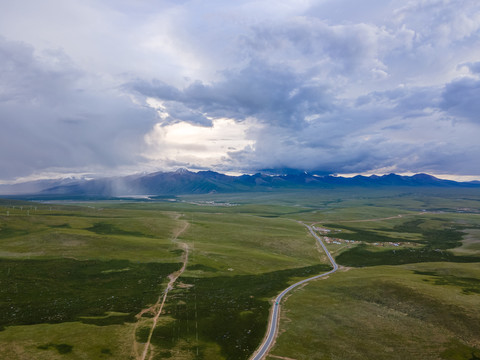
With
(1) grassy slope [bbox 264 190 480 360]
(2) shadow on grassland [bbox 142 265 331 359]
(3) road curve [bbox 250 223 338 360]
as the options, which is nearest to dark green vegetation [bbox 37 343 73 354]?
(2) shadow on grassland [bbox 142 265 331 359]

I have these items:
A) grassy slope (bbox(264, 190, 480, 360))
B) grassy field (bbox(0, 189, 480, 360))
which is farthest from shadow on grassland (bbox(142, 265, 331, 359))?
grassy slope (bbox(264, 190, 480, 360))

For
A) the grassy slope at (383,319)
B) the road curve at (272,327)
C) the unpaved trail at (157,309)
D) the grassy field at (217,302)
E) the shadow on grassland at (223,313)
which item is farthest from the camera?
the shadow on grassland at (223,313)

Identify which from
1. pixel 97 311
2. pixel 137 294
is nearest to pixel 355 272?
pixel 137 294

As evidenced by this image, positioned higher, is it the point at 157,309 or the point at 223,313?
the point at 157,309

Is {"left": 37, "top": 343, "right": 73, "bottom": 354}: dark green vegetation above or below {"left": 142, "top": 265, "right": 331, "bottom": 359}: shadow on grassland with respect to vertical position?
above

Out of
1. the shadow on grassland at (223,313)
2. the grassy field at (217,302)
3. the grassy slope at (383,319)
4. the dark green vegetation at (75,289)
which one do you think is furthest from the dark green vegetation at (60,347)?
the grassy slope at (383,319)

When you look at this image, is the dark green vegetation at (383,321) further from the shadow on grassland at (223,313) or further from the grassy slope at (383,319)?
the shadow on grassland at (223,313)

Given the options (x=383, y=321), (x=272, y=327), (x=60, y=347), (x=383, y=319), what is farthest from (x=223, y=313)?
(x=383, y=319)

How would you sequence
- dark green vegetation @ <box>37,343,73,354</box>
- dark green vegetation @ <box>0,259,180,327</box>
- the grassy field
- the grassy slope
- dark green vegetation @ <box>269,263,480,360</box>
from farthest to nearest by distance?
dark green vegetation @ <box>0,259,180,327</box>, the grassy field, the grassy slope, dark green vegetation @ <box>269,263,480,360</box>, dark green vegetation @ <box>37,343,73,354</box>

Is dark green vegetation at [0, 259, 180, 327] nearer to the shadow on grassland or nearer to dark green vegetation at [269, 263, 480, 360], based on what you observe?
the shadow on grassland

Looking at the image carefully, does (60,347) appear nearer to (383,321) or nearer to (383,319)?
(383,321)

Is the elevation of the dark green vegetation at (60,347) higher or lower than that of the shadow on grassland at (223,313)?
higher

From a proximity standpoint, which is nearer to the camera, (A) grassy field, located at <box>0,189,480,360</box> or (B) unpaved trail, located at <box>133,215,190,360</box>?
(B) unpaved trail, located at <box>133,215,190,360</box>

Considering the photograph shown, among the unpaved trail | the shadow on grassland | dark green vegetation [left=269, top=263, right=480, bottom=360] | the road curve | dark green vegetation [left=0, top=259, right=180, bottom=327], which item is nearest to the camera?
the unpaved trail
